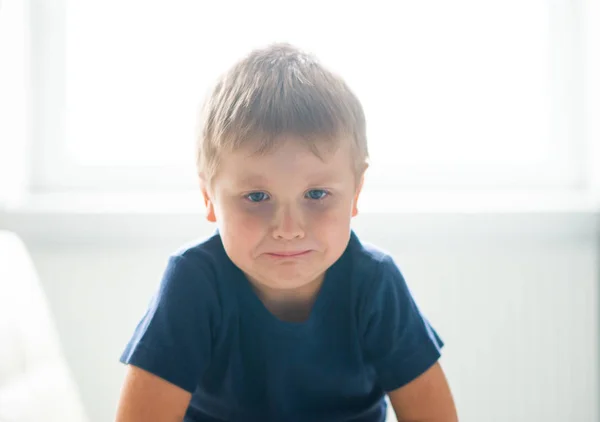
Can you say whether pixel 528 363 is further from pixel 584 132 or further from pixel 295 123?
pixel 295 123

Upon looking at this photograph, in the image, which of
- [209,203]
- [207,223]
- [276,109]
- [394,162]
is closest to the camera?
[276,109]

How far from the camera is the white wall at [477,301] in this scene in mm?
1301

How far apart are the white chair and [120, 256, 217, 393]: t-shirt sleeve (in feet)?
0.54

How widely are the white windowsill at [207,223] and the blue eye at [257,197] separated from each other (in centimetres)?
46

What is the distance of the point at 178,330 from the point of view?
88 cm

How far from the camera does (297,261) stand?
860 mm

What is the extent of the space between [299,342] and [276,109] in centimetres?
32

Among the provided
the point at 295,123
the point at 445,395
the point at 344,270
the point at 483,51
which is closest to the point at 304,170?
the point at 295,123

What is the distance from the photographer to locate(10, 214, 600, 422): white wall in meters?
1.30

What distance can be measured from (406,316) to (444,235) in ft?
1.29

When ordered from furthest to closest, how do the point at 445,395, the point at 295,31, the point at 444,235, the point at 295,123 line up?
the point at 295,31
the point at 444,235
the point at 445,395
the point at 295,123

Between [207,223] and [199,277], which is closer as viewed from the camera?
[199,277]

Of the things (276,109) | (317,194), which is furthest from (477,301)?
(276,109)

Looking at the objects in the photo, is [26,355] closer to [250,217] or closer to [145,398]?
[145,398]
